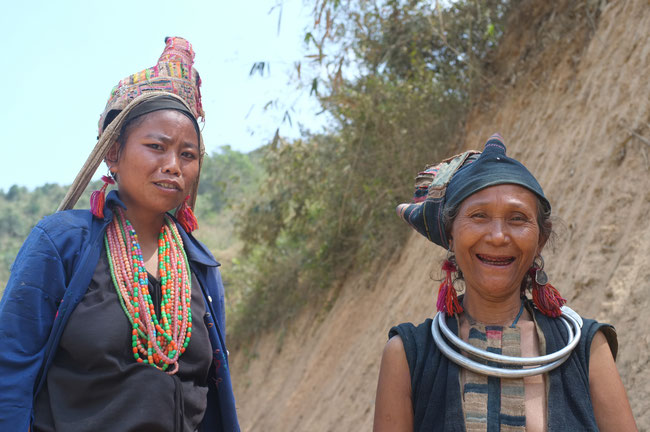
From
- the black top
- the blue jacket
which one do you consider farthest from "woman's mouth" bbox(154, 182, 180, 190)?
the black top

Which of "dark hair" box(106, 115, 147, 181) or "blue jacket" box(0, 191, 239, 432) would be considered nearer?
"blue jacket" box(0, 191, 239, 432)

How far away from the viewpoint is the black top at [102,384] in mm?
2254

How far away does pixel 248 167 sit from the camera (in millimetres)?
26984

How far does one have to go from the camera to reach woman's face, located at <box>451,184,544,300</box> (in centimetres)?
227

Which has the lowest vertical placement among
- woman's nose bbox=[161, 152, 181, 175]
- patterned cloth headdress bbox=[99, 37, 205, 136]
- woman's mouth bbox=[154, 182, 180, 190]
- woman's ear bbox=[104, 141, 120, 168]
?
woman's mouth bbox=[154, 182, 180, 190]

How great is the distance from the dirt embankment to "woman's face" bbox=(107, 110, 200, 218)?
1.25 meters

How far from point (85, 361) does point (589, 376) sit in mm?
1684

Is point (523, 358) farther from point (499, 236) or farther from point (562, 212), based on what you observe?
point (562, 212)

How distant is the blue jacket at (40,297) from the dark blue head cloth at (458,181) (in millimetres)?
1171

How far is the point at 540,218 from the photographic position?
236 cm

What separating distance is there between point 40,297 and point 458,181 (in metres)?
1.50

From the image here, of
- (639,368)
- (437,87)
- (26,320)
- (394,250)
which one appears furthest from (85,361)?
(437,87)

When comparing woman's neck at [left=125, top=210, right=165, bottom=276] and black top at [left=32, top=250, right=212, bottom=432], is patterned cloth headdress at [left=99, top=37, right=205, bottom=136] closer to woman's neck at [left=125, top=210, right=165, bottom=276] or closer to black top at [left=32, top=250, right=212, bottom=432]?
woman's neck at [left=125, top=210, right=165, bottom=276]

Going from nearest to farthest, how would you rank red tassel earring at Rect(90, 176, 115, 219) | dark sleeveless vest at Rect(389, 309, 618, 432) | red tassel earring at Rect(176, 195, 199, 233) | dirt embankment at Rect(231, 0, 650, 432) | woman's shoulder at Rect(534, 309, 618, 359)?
dark sleeveless vest at Rect(389, 309, 618, 432) → woman's shoulder at Rect(534, 309, 618, 359) → red tassel earring at Rect(90, 176, 115, 219) → red tassel earring at Rect(176, 195, 199, 233) → dirt embankment at Rect(231, 0, 650, 432)
